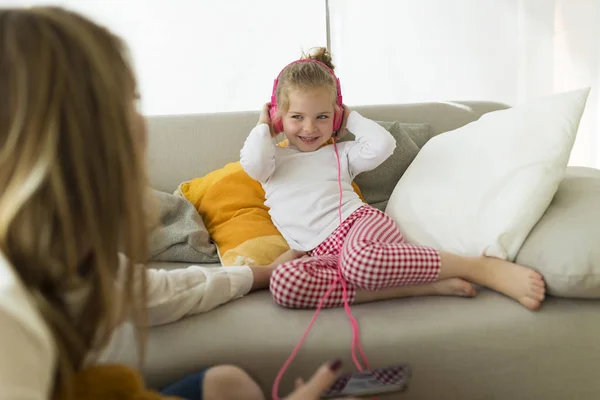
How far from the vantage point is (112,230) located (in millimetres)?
688

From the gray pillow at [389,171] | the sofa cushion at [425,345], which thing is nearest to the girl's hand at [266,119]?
the gray pillow at [389,171]

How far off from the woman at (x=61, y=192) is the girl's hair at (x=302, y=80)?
0.95 m

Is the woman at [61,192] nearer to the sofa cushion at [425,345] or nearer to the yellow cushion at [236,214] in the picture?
the sofa cushion at [425,345]

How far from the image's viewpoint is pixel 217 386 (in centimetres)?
89

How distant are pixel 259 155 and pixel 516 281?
0.79 meters

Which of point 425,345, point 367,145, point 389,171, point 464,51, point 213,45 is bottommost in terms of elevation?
point 425,345

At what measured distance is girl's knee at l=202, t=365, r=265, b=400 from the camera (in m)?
0.88

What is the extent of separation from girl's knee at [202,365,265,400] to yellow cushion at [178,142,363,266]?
0.54 m

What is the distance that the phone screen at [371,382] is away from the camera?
895 mm

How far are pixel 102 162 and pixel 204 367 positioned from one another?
0.52m

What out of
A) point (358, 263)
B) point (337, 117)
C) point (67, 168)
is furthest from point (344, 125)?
point (67, 168)

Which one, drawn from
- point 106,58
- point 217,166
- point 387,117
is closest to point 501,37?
point 387,117

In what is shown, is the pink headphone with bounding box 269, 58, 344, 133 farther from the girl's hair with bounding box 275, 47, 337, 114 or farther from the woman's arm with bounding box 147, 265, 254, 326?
the woman's arm with bounding box 147, 265, 254, 326

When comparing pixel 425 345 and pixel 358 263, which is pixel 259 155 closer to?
pixel 358 263
